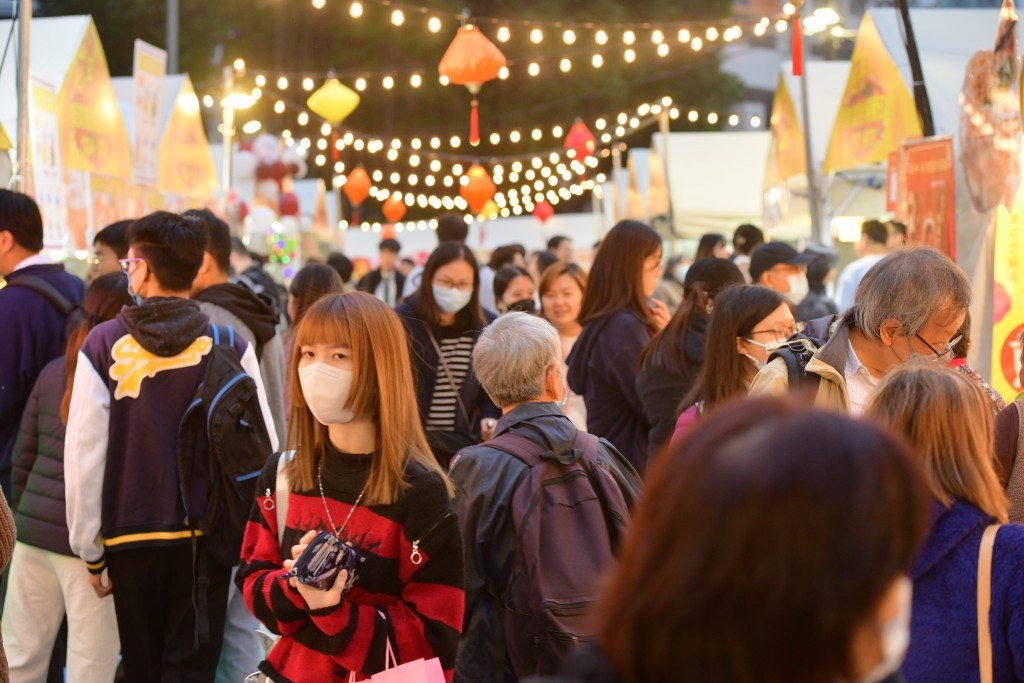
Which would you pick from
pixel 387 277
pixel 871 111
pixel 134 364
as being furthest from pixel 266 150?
pixel 134 364

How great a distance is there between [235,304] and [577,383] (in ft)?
5.48

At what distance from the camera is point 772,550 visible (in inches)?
48.1

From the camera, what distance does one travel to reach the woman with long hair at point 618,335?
18.5 feet

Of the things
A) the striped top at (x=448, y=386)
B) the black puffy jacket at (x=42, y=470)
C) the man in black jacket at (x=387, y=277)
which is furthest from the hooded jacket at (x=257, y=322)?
the man in black jacket at (x=387, y=277)

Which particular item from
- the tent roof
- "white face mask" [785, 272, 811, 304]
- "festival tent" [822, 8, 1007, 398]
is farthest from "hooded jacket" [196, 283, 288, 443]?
"festival tent" [822, 8, 1007, 398]

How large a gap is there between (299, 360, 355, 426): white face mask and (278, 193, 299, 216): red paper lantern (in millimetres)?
21683

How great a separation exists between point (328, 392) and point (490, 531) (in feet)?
1.88

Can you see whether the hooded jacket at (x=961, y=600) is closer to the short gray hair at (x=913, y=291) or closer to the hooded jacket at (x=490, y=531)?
the hooded jacket at (x=490, y=531)

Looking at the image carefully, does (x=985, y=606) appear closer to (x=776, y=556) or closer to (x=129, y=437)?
(x=776, y=556)

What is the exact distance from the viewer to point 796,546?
1.22m

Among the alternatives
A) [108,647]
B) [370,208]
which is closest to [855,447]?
[108,647]

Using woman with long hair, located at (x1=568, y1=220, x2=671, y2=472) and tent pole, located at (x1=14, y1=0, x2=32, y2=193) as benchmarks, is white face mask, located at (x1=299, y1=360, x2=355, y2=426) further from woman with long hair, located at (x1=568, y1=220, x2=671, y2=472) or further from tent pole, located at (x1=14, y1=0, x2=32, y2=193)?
tent pole, located at (x1=14, y1=0, x2=32, y2=193)

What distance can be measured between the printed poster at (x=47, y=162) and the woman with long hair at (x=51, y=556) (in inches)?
139

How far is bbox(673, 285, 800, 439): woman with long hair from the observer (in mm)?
4465
